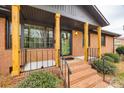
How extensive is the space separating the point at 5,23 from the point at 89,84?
16.7ft

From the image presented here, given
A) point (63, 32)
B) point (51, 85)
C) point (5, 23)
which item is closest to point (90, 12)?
point (63, 32)

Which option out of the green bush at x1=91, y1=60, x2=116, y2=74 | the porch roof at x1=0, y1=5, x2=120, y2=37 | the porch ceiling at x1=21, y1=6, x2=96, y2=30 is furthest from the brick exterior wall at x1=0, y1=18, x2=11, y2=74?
the green bush at x1=91, y1=60, x2=116, y2=74

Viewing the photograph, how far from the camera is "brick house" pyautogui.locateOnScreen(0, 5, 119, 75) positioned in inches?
219

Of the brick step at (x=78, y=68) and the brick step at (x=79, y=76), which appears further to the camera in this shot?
the brick step at (x=78, y=68)

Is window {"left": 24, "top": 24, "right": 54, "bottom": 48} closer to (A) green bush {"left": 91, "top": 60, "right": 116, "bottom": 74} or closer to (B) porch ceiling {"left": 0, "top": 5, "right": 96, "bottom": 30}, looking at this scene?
(B) porch ceiling {"left": 0, "top": 5, "right": 96, "bottom": 30}

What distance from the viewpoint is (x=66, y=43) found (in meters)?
11.0

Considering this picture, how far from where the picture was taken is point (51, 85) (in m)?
4.57

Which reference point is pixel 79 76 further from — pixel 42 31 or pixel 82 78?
pixel 42 31

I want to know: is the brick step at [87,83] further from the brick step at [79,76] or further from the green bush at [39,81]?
the green bush at [39,81]

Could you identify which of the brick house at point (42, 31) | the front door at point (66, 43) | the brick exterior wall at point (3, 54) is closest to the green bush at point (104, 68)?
the brick house at point (42, 31)

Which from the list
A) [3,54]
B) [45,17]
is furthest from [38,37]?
[3,54]

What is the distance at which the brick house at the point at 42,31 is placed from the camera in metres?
5.57

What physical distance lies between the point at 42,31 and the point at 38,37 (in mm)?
520
